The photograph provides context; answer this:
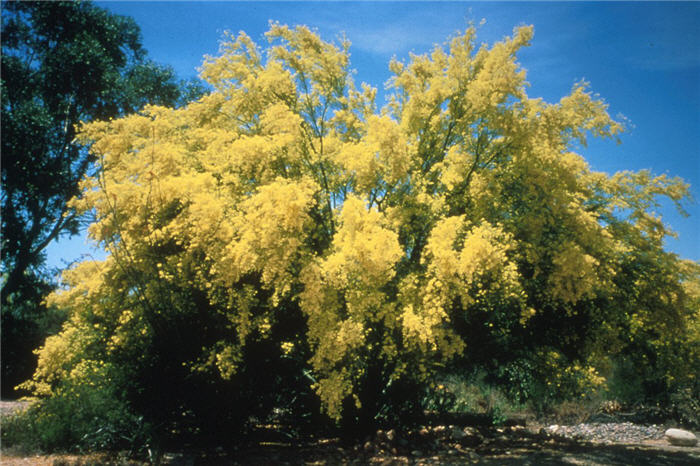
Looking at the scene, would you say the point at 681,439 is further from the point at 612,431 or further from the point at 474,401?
the point at 474,401

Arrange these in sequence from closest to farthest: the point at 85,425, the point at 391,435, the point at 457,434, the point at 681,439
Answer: the point at 85,425, the point at 391,435, the point at 457,434, the point at 681,439

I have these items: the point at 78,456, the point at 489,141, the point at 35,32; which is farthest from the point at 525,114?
the point at 35,32

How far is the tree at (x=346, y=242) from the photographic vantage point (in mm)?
7035

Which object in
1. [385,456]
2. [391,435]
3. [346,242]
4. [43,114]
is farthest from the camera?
[43,114]

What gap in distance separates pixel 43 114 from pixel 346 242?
14.3m

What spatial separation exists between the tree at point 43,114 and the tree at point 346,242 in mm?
8127

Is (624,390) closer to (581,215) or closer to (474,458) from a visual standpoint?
(474,458)

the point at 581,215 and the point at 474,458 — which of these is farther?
the point at 474,458

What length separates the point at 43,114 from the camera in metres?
14.6

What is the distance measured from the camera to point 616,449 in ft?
33.2

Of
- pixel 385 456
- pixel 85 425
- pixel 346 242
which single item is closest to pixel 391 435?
pixel 385 456

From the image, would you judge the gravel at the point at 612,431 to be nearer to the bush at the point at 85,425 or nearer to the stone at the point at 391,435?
the stone at the point at 391,435

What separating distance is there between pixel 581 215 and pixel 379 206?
13.6 feet

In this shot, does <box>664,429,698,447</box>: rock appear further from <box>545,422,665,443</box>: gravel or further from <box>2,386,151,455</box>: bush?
<box>2,386,151,455</box>: bush
